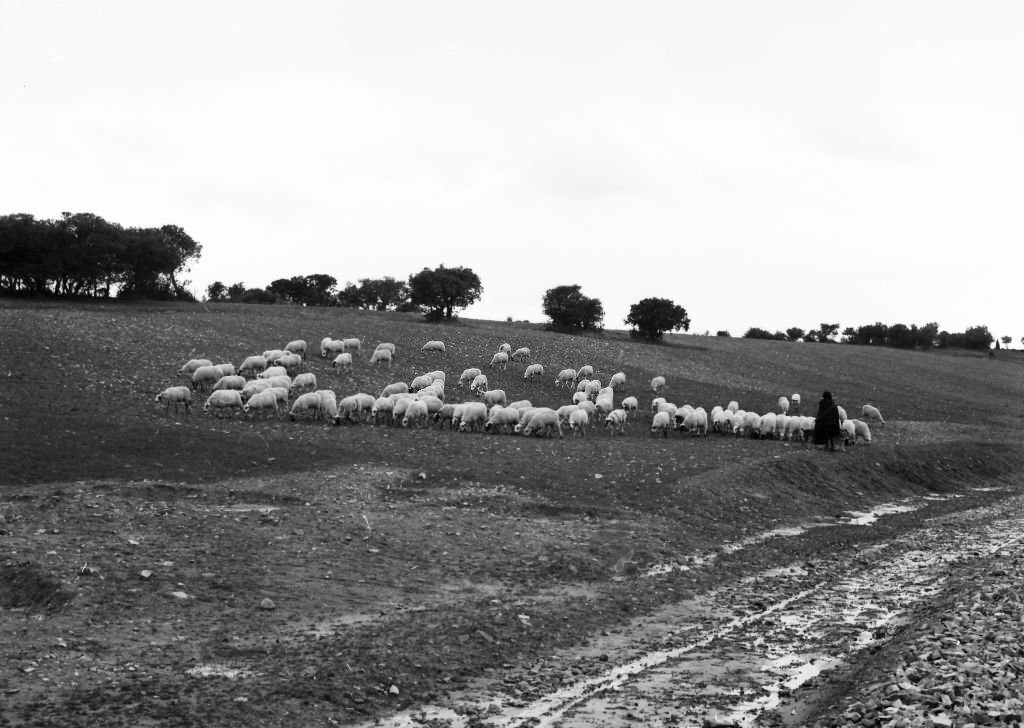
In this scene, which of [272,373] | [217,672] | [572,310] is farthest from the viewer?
[572,310]

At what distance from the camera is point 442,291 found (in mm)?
68062

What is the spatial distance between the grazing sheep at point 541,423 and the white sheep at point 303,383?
25.0 feet

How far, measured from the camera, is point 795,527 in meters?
21.0

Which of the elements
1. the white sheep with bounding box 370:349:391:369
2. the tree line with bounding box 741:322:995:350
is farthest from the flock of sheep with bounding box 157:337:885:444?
the tree line with bounding box 741:322:995:350

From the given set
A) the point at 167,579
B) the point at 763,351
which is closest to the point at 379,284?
the point at 763,351

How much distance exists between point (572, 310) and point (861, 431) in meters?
43.3

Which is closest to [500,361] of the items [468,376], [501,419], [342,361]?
[468,376]

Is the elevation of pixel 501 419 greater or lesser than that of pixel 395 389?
lesser

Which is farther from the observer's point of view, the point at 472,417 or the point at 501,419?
the point at 501,419

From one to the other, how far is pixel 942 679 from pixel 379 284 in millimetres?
98663

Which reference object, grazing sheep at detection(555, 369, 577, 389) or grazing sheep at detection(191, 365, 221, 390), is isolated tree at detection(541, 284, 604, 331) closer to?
grazing sheep at detection(555, 369, 577, 389)

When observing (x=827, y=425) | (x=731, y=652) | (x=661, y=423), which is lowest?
(x=731, y=652)

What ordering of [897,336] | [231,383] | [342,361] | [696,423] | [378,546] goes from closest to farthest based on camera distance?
[378,546]
[231,383]
[696,423]
[342,361]
[897,336]

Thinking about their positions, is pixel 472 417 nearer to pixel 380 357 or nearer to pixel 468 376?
pixel 468 376
